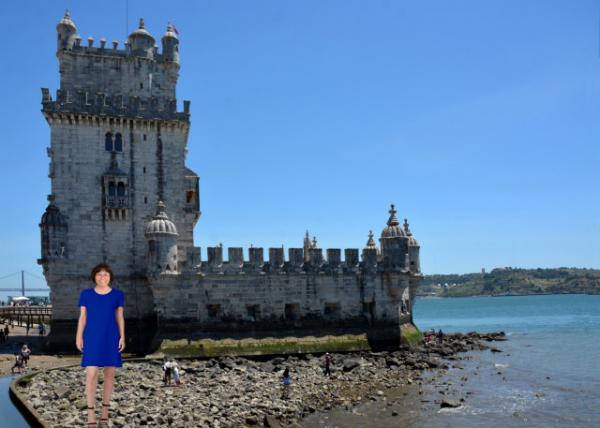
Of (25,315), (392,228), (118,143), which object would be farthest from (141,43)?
(25,315)

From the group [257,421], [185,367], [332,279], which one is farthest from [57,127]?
[257,421]

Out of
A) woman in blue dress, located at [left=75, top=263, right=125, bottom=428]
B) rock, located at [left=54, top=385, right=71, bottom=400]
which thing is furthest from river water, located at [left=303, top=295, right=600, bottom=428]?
woman in blue dress, located at [left=75, top=263, right=125, bottom=428]

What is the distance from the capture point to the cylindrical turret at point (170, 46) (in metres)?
34.4

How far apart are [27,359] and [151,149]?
13.3 m

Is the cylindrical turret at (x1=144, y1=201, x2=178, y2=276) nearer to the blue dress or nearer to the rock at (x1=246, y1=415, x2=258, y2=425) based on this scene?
the rock at (x1=246, y1=415, x2=258, y2=425)

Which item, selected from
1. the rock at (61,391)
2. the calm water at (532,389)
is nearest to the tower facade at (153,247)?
the calm water at (532,389)

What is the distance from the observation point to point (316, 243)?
42.8 m

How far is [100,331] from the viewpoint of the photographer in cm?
820

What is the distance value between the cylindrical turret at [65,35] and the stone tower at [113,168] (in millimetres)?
58

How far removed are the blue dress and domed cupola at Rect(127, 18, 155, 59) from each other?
93.1ft

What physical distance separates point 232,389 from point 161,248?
9267mm

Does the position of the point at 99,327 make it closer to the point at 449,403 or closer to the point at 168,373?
the point at 168,373

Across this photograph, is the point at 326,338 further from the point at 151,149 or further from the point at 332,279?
the point at 151,149

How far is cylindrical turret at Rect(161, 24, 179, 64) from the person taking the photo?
34.4 metres
